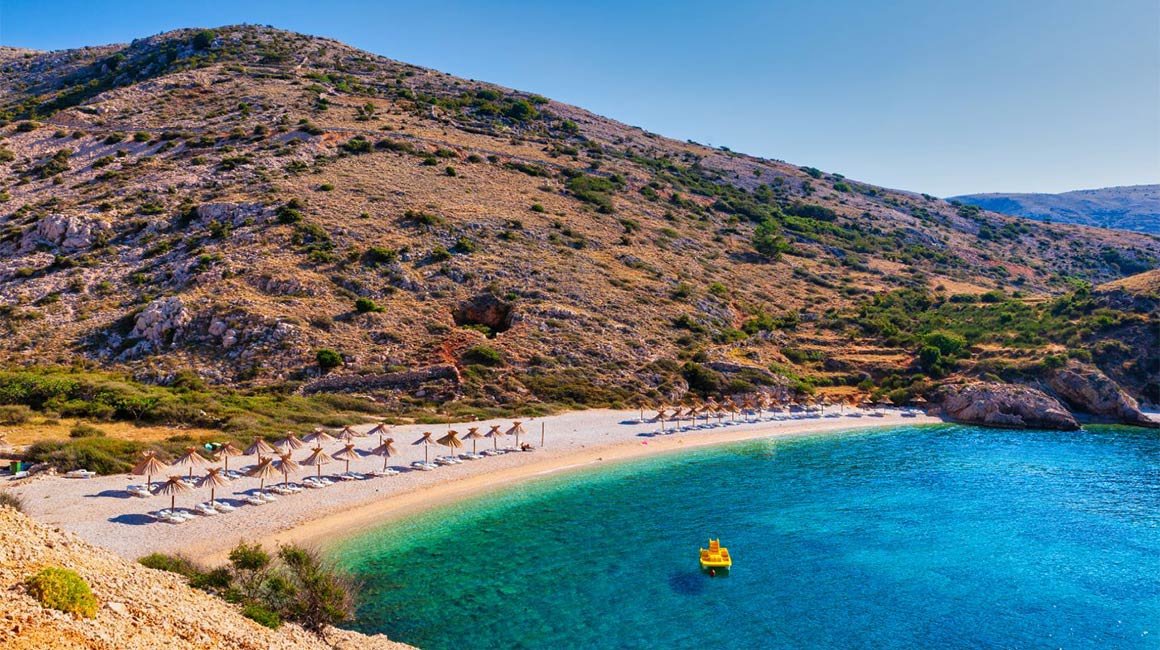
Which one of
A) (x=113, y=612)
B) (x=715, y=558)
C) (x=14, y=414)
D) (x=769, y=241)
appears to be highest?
(x=769, y=241)

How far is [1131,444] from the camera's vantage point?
44.6 meters

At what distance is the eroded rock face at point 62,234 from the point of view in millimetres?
57031

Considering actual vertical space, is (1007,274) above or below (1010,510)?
above

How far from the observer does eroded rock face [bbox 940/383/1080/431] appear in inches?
1977

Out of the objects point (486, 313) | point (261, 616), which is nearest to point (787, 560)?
point (261, 616)

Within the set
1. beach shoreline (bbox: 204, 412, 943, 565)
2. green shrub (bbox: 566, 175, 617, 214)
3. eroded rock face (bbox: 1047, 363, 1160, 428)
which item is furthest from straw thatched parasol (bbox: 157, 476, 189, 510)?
eroded rock face (bbox: 1047, 363, 1160, 428)

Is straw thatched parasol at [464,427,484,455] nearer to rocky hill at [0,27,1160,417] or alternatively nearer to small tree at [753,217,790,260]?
rocky hill at [0,27,1160,417]

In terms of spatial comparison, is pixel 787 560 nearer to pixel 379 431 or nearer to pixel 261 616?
pixel 261 616

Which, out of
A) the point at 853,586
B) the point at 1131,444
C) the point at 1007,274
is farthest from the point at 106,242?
the point at 1007,274

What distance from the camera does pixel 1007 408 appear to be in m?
51.5

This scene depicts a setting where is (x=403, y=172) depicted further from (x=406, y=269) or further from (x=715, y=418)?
(x=715, y=418)

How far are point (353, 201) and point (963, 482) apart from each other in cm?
5696

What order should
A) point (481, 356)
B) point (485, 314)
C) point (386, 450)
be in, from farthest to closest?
point (485, 314)
point (481, 356)
point (386, 450)

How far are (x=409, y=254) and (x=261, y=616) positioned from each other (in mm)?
46923
